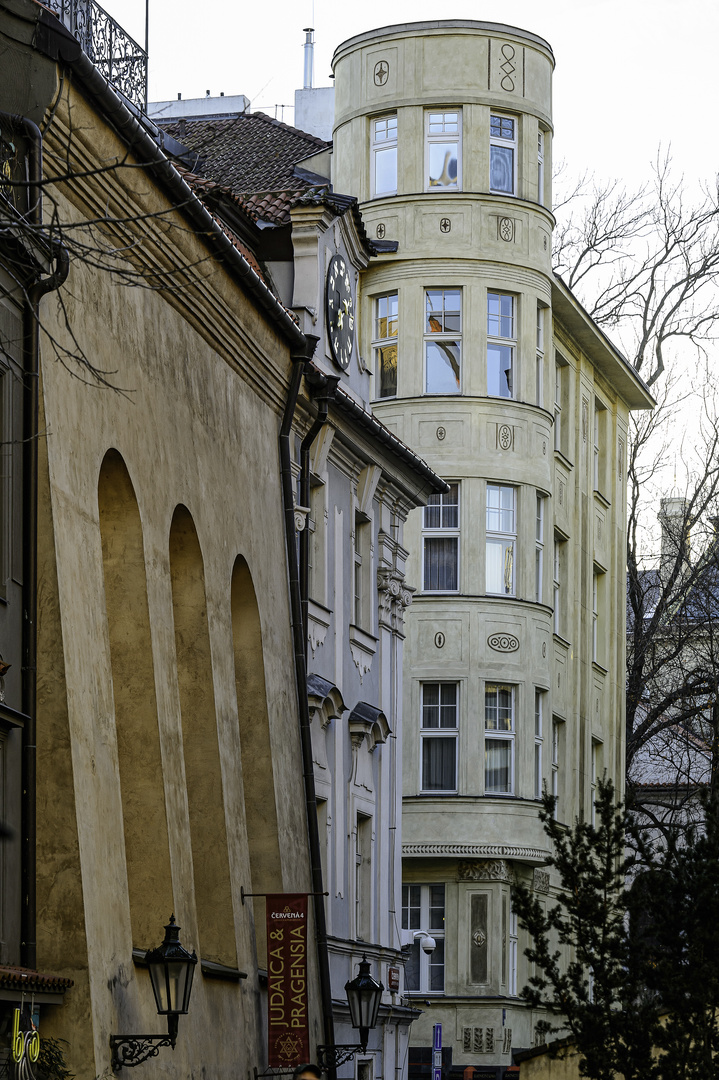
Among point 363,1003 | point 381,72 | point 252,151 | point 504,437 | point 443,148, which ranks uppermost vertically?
point 381,72

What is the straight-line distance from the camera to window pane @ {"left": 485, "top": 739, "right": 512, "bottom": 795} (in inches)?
1315

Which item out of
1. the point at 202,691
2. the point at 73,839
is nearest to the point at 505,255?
the point at 202,691

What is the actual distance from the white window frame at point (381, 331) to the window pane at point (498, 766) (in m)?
6.55

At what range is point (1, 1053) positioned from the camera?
37.0 ft

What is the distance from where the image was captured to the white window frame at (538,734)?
34312mm

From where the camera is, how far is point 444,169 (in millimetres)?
34500

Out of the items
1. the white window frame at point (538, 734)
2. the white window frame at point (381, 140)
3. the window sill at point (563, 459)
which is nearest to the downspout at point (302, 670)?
the white window frame at point (538, 734)

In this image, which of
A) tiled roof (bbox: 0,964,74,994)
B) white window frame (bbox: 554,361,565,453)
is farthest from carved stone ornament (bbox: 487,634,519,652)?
tiled roof (bbox: 0,964,74,994)

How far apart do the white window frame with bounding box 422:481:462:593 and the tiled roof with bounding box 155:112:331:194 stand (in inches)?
256

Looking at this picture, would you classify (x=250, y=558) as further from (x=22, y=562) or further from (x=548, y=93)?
(x=548, y=93)

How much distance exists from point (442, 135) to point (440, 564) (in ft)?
25.7

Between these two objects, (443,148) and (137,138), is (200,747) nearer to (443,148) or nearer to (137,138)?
(137,138)

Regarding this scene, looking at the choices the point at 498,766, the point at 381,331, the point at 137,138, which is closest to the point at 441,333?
the point at 381,331

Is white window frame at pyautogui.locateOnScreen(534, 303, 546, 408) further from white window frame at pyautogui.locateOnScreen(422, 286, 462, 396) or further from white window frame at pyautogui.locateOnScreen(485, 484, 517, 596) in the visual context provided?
white window frame at pyautogui.locateOnScreen(485, 484, 517, 596)
